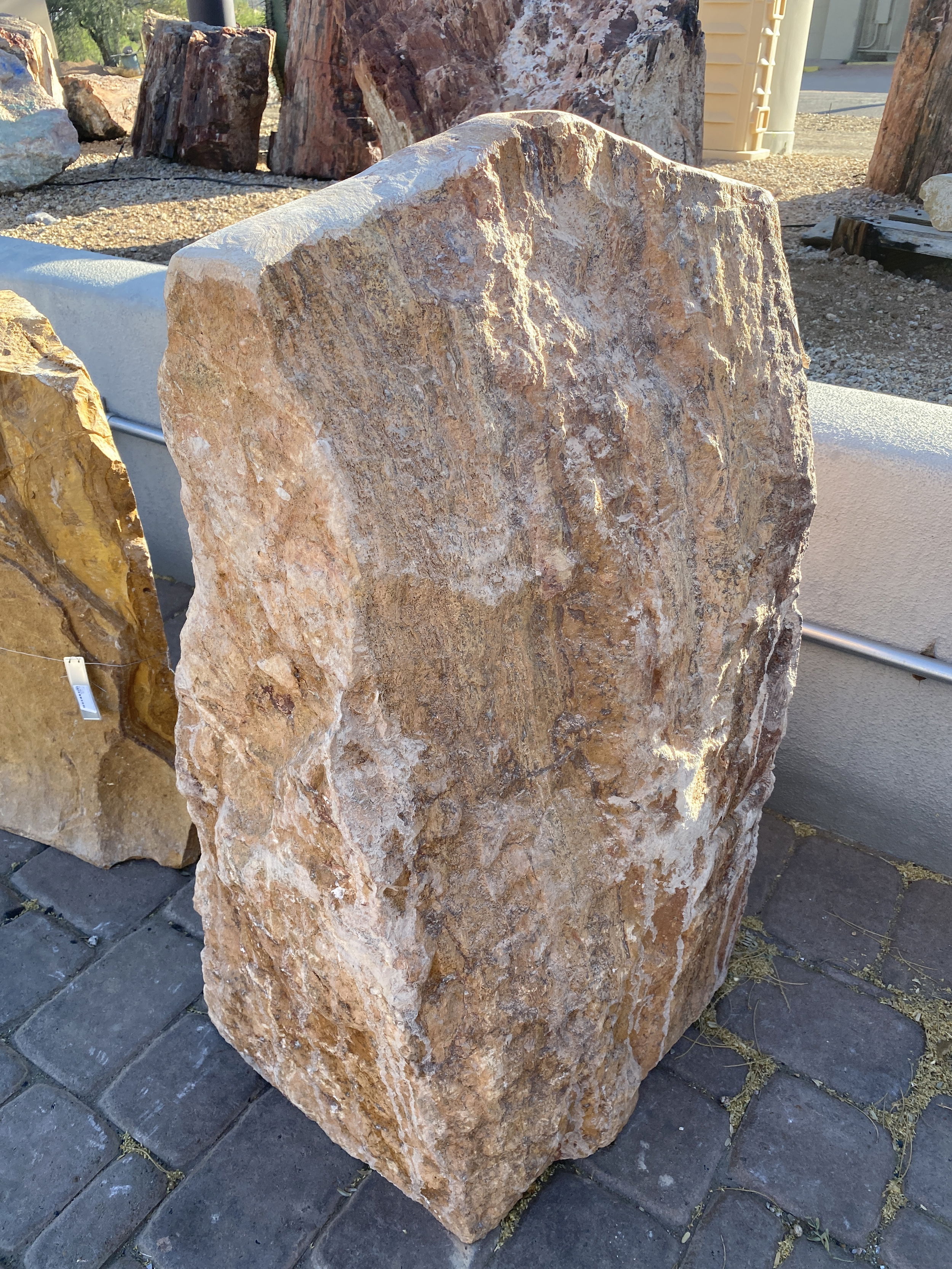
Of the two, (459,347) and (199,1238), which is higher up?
(459,347)

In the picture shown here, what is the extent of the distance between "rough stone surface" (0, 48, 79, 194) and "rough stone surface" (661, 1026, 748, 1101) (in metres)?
5.50

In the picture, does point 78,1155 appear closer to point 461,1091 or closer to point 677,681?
point 461,1091

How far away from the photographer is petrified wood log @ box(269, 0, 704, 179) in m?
3.05

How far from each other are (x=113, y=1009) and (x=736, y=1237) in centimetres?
127

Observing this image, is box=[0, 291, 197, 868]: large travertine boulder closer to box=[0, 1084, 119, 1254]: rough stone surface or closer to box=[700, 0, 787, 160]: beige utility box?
box=[0, 1084, 119, 1254]: rough stone surface

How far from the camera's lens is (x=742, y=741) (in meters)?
1.69

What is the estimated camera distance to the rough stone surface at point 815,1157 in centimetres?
167

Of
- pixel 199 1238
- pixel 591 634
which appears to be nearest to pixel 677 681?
pixel 591 634

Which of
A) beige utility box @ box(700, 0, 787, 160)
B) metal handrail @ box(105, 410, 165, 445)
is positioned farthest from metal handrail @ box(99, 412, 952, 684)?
beige utility box @ box(700, 0, 787, 160)

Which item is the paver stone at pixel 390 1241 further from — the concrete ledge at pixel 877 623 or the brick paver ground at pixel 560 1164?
the concrete ledge at pixel 877 623

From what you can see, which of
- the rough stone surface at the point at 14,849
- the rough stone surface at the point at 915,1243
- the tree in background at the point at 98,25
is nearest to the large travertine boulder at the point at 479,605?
the rough stone surface at the point at 915,1243

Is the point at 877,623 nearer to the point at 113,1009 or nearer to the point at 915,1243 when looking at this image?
the point at 915,1243

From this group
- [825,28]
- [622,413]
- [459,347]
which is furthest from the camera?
[825,28]

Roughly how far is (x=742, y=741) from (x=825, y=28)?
18802 mm
